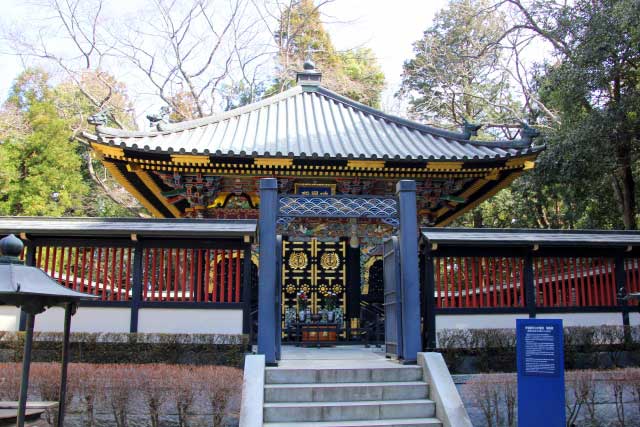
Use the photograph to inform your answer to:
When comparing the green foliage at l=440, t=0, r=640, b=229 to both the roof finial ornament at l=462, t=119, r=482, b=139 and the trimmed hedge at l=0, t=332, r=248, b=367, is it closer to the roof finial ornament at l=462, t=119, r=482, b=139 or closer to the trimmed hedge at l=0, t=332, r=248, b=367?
the roof finial ornament at l=462, t=119, r=482, b=139

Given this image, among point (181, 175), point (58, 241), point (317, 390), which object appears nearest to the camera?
point (317, 390)

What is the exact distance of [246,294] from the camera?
34.3ft

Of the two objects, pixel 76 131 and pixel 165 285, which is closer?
pixel 165 285

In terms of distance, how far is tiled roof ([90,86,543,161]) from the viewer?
38.6 feet

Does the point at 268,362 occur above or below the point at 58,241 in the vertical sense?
below

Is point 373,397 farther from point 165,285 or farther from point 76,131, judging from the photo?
point 76,131

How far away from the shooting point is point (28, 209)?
24.6 metres

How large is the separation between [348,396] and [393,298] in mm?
2260

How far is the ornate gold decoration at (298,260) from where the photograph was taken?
13.4 m

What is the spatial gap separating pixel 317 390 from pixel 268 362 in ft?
3.24

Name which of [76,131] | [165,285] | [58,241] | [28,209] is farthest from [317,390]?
[76,131]

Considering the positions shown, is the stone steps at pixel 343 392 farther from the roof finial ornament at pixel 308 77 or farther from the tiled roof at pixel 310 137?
the roof finial ornament at pixel 308 77

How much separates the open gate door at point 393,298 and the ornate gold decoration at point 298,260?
135 inches

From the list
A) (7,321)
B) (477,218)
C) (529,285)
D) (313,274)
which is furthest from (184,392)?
(477,218)
